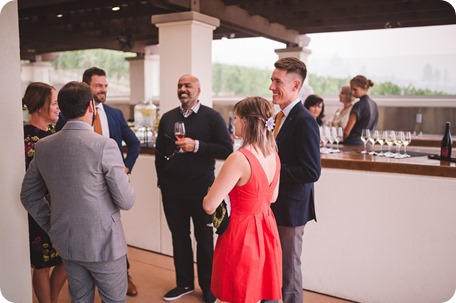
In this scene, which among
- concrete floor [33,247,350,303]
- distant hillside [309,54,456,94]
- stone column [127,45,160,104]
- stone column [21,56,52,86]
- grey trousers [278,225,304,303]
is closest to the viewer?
grey trousers [278,225,304,303]

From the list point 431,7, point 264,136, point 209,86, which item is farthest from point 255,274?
point 431,7

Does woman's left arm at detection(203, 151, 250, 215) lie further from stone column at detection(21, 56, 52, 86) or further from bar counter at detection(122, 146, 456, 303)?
stone column at detection(21, 56, 52, 86)

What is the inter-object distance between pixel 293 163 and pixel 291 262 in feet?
1.93

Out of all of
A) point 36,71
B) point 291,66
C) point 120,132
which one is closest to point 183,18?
point 120,132

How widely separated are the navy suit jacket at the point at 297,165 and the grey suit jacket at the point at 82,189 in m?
0.89

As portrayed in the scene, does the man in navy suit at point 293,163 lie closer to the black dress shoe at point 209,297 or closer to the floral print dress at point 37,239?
the black dress shoe at point 209,297

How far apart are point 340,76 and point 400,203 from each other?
309 inches

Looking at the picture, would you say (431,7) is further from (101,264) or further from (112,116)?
(101,264)

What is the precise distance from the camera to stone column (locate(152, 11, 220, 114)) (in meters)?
5.41

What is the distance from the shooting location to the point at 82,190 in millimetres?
1873

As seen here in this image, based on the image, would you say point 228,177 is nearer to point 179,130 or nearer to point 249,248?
point 249,248

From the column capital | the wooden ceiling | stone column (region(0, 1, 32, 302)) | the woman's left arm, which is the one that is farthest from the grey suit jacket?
the column capital

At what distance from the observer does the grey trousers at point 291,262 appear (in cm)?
244

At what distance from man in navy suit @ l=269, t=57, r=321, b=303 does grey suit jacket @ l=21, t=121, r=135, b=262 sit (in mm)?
901
